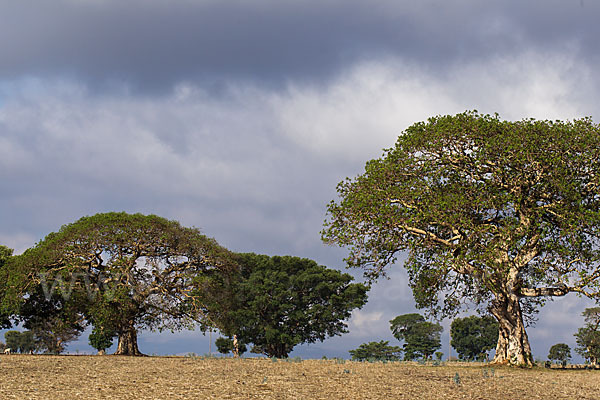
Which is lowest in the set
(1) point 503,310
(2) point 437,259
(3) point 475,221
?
(1) point 503,310

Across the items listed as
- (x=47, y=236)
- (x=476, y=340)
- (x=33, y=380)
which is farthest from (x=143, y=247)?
(x=476, y=340)

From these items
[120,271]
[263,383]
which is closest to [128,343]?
[120,271]

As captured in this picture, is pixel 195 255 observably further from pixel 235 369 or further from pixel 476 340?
pixel 476 340

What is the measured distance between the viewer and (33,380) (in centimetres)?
1717

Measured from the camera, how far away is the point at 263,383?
54.6ft

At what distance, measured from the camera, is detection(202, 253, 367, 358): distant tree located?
52.0 m

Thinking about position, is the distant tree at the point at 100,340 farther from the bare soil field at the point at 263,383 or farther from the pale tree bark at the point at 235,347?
the pale tree bark at the point at 235,347

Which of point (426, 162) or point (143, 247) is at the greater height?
point (426, 162)

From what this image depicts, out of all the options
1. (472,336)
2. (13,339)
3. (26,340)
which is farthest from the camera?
(472,336)

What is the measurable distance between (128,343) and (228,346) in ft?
91.7

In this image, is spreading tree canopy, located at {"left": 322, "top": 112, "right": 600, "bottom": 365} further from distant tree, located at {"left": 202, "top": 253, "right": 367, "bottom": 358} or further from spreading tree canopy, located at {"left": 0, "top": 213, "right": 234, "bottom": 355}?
distant tree, located at {"left": 202, "top": 253, "right": 367, "bottom": 358}

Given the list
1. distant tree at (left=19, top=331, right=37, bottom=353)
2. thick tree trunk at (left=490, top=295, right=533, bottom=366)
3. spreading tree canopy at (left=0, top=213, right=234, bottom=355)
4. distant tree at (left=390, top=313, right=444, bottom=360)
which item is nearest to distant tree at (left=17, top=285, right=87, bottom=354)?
spreading tree canopy at (left=0, top=213, right=234, bottom=355)

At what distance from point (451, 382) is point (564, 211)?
41.0 feet

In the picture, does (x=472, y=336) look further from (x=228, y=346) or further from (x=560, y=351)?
(x=228, y=346)
